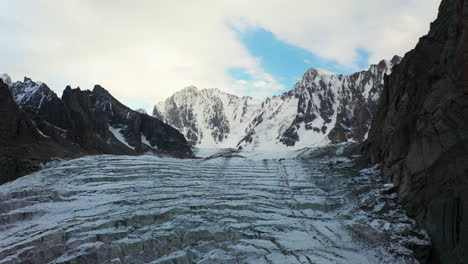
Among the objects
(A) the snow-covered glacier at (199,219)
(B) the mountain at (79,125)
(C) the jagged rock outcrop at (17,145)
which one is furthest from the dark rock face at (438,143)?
(B) the mountain at (79,125)

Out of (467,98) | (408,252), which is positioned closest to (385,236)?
(408,252)

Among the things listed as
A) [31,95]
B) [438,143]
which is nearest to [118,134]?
[31,95]

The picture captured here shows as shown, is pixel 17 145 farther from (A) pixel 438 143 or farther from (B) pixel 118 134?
(B) pixel 118 134

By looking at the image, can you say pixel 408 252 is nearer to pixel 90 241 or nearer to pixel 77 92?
pixel 90 241

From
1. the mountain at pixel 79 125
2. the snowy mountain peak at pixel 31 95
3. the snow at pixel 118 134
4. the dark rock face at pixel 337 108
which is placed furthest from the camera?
the dark rock face at pixel 337 108

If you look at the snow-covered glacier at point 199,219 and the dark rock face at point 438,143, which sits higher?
the dark rock face at point 438,143

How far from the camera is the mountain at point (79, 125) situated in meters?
47.6

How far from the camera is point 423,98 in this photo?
1789cm

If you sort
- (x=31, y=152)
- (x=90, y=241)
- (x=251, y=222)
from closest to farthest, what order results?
(x=90, y=241), (x=251, y=222), (x=31, y=152)

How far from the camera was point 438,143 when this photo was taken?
1424 centimetres

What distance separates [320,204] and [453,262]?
25.1 ft

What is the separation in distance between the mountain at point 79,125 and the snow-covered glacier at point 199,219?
18.4m

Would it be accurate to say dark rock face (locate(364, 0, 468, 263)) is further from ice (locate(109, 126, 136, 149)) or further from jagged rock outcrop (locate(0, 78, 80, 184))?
ice (locate(109, 126, 136, 149))

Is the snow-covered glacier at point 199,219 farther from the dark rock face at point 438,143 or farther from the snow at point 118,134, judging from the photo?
the snow at point 118,134
